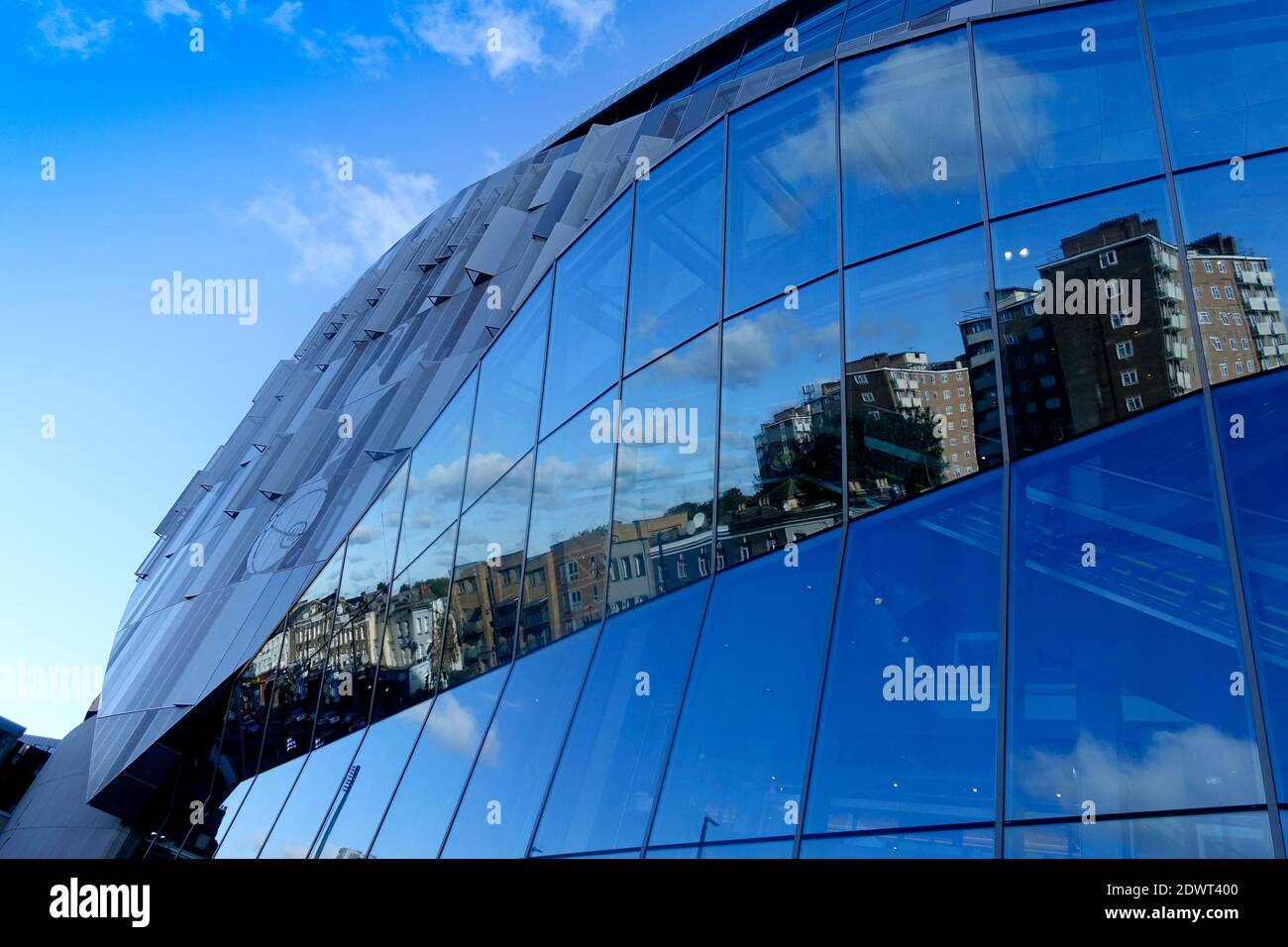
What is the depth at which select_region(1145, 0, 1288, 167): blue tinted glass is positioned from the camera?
29.7 feet

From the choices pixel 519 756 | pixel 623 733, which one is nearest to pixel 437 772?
pixel 519 756

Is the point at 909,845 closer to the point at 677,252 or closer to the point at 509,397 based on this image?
the point at 677,252

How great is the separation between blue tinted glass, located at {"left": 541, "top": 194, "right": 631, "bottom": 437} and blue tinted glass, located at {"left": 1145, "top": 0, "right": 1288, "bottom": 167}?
7.67 meters

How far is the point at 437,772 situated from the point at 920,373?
894 centimetres

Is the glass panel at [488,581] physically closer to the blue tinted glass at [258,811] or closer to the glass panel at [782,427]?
the glass panel at [782,427]

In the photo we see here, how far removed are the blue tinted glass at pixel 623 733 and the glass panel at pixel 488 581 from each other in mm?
3130

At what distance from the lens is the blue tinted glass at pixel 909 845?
715cm

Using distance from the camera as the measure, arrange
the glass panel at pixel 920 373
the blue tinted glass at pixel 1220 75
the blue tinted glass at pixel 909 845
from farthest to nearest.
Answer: the glass panel at pixel 920 373 → the blue tinted glass at pixel 1220 75 → the blue tinted glass at pixel 909 845

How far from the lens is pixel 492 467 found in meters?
16.9

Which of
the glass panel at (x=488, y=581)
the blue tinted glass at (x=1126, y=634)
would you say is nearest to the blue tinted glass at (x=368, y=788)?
the glass panel at (x=488, y=581)

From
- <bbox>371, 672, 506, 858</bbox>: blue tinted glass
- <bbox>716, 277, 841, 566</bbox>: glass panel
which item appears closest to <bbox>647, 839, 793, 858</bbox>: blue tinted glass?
<bbox>716, 277, 841, 566</bbox>: glass panel

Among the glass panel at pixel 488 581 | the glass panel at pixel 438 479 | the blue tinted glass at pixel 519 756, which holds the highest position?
the glass panel at pixel 438 479

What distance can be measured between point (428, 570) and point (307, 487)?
956 cm
